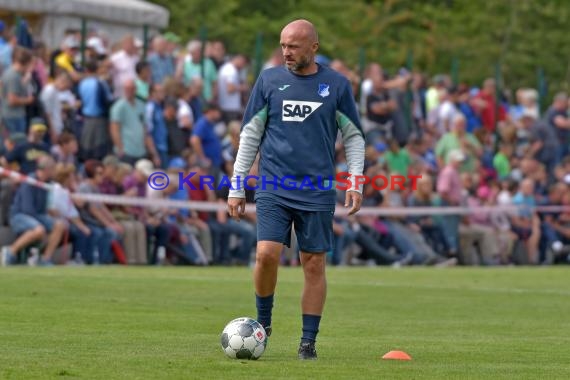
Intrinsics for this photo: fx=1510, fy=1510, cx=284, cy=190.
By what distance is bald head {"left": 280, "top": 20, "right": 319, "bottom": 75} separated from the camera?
9.74 m

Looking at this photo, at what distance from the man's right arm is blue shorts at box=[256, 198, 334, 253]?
0.21 meters

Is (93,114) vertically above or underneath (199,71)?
underneath

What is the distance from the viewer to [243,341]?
9.59m

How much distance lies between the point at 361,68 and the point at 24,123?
417 inches

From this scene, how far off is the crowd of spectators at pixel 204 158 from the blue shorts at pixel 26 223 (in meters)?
0.02

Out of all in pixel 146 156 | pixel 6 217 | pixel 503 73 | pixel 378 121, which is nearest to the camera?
pixel 6 217

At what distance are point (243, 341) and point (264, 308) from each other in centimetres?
68

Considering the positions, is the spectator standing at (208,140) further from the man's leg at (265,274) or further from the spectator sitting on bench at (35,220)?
the man's leg at (265,274)

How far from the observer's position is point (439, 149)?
29.6 meters

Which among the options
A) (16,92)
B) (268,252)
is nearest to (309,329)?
(268,252)

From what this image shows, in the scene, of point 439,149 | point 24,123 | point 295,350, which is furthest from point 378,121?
point 295,350

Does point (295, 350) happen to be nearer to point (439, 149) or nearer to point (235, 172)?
point (235, 172)

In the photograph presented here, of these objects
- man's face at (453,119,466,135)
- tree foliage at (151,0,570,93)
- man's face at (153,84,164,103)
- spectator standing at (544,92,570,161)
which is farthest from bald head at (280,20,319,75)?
tree foliage at (151,0,570,93)

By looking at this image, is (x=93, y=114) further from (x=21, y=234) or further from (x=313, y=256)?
(x=313, y=256)
